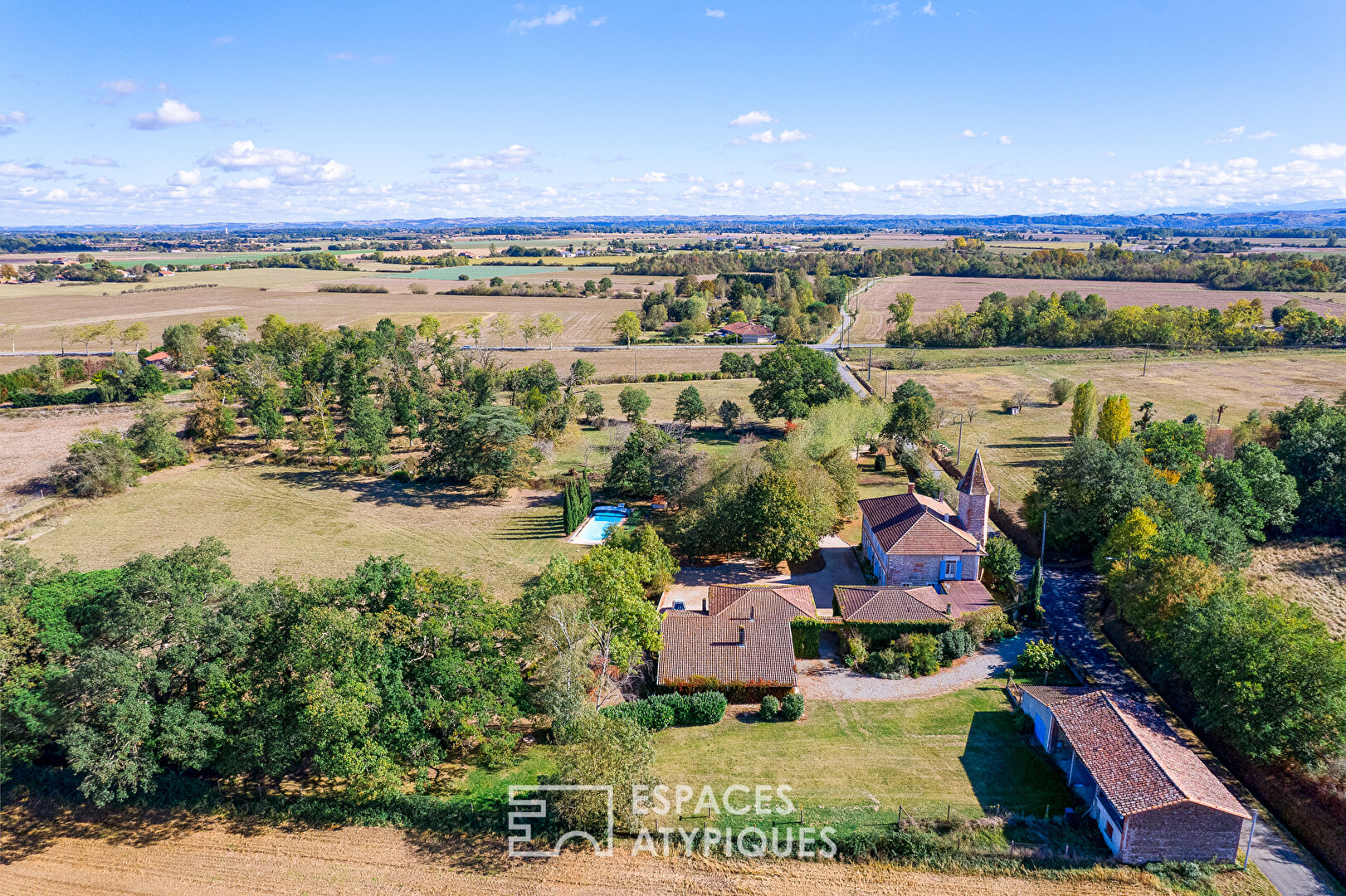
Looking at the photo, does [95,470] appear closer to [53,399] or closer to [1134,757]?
[53,399]

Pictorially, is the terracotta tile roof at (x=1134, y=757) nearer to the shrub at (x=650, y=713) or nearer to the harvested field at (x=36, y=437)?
the shrub at (x=650, y=713)

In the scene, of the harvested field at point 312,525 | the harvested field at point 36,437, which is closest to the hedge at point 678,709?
the harvested field at point 312,525

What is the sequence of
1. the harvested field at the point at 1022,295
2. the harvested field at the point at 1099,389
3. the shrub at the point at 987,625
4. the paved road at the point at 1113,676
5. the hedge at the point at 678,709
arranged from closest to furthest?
1. the paved road at the point at 1113,676
2. the hedge at the point at 678,709
3. the shrub at the point at 987,625
4. the harvested field at the point at 1099,389
5. the harvested field at the point at 1022,295

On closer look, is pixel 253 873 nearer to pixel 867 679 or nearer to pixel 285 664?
pixel 285 664

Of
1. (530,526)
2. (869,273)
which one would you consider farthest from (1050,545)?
(869,273)

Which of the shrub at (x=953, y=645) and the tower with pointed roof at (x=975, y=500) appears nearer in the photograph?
the shrub at (x=953, y=645)

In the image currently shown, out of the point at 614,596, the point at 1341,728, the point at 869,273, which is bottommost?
the point at 1341,728

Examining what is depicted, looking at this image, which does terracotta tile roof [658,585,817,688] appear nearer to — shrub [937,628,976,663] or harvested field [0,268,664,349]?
shrub [937,628,976,663]

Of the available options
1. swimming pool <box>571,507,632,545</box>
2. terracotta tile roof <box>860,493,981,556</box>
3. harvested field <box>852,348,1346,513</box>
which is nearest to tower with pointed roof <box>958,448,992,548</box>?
terracotta tile roof <box>860,493,981,556</box>
